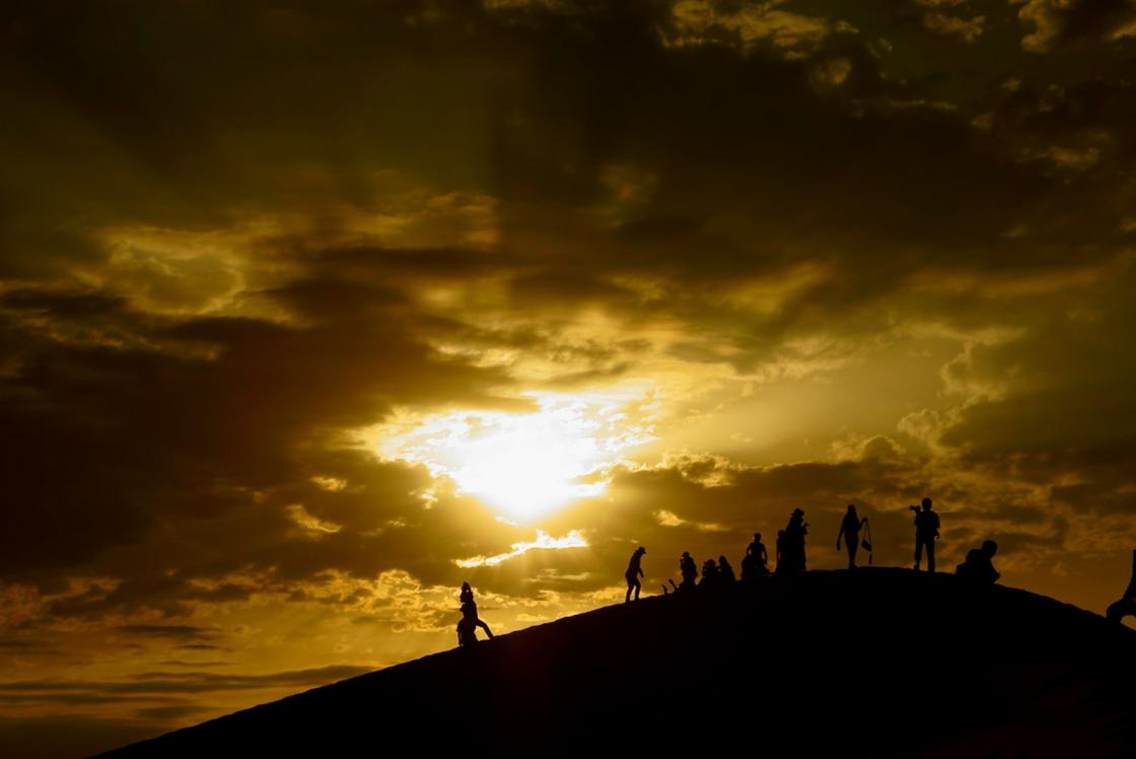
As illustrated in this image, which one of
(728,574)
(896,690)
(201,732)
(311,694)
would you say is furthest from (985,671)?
(201,732)

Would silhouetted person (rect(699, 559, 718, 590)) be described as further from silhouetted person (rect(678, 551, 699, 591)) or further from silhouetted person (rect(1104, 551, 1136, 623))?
silhouetted person (rect(1104, 551, 1136, 623))

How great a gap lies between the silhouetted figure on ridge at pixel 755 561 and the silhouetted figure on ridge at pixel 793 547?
2268 mm

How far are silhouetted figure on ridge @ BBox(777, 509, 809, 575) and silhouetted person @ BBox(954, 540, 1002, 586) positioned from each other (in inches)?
216

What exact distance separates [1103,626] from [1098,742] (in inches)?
365

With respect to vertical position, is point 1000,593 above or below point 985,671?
above

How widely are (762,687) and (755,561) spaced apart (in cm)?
977

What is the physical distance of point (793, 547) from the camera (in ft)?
108

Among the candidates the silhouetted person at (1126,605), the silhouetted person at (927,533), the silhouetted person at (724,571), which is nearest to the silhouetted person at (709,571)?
the silhouetted person at (724,571)

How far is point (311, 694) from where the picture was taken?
111ft

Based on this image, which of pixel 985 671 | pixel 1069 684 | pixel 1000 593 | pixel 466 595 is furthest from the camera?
pixel 466 595

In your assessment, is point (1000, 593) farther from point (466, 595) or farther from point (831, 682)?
point (466, 595)

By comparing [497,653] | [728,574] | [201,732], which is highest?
[728,574]

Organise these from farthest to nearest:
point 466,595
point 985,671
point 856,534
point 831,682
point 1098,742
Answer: point 466,595, point 856,534, point 831,682, point 985,671, point 1098,742

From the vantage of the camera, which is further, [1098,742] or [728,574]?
[728,574]
